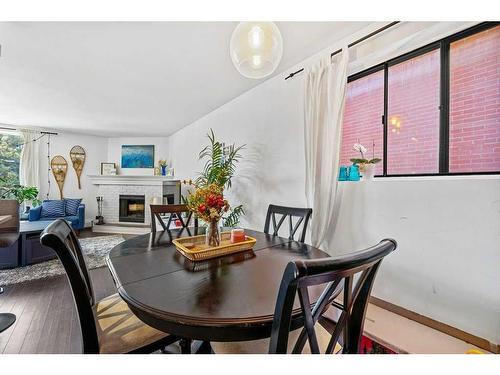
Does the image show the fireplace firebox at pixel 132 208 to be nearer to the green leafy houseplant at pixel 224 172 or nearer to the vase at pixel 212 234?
the green leafy houseplant at pixel 224 172

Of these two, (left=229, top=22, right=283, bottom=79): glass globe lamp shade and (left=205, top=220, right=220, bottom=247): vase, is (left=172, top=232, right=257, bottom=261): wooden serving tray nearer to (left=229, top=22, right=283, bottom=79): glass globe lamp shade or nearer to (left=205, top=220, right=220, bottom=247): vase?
(left=205, top=220, right=220, bottom=247): vase

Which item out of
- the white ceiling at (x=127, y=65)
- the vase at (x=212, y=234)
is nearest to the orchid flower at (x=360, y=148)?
the white ceiling at (x=127, y=65)

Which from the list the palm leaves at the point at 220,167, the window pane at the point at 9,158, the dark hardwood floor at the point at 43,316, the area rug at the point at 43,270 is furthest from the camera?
the window pane at the point at 9,158

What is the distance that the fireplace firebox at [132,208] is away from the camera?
223 inches

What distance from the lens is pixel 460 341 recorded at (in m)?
1.37

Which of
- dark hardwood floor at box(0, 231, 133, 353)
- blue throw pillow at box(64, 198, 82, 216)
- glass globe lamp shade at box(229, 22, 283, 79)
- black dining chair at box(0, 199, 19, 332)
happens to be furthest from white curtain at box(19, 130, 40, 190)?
glass globe lamp shade at box(229, 22, 283, 79)

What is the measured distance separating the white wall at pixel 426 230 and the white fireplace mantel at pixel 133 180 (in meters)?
3.77

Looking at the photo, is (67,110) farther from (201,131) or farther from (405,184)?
(405,184)

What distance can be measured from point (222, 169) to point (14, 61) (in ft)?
7.60

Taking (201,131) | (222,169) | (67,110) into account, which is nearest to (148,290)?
(222,169)

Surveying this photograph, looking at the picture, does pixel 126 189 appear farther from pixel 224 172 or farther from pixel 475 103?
pixel 475 103

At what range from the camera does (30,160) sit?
510 centimetres

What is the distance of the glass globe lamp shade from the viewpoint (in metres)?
1.16

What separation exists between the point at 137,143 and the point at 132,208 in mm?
1784
